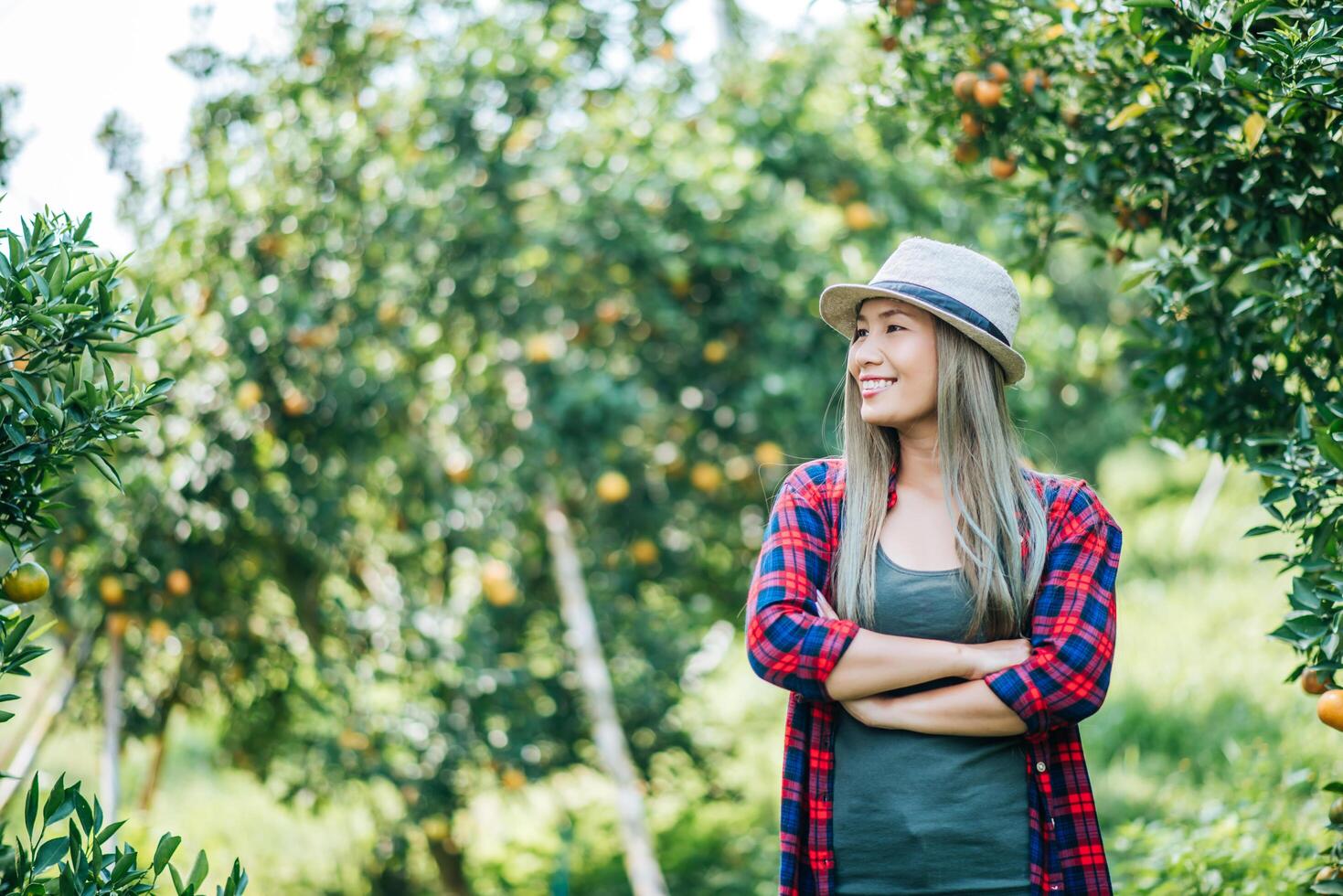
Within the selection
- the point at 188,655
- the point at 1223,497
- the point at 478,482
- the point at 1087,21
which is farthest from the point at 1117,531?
the point at 1223,497

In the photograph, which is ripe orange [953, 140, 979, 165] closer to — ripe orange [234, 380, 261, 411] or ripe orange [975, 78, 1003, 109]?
ripe orange [975, 78, 1003, 109]

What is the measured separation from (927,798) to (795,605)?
1.09 feet

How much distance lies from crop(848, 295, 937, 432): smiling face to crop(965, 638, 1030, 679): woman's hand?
367mm

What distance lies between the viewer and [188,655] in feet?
14.4

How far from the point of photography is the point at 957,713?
174cm

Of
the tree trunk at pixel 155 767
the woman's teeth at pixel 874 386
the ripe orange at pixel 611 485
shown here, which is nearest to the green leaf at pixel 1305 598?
the woman's teeth at pixel 874 386

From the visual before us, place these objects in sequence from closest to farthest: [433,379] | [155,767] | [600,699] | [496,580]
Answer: [600,699] < [496,580] < [433,379] < [155,767]

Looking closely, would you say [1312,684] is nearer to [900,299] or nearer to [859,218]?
[900,299]

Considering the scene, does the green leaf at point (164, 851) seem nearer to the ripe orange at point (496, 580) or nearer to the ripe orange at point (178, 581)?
the ripe orange at point (178, 581)

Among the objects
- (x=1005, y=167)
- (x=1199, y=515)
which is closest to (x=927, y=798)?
(x=1005, y=167)

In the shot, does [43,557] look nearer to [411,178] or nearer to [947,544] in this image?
[411,178]

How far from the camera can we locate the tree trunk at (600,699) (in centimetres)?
368

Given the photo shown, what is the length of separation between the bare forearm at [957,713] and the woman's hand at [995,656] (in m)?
0.03

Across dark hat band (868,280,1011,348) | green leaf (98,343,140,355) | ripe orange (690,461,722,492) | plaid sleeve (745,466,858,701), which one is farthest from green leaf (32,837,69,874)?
ripe orange (690,461,722,492)
